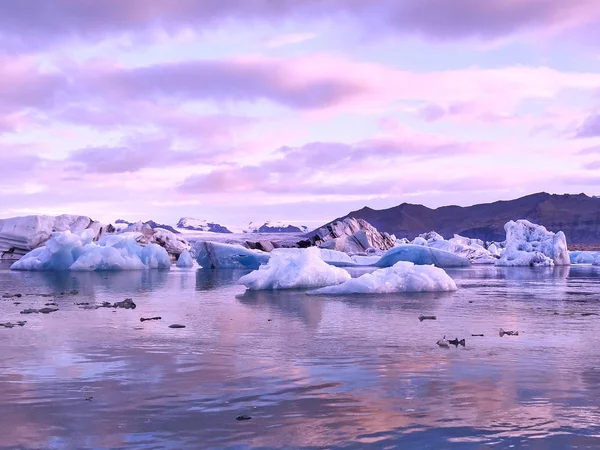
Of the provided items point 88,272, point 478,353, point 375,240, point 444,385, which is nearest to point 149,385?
point 444,385

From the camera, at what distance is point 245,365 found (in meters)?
9.35

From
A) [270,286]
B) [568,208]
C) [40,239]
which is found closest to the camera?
[270,286]

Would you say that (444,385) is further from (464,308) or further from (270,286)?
(270,286)

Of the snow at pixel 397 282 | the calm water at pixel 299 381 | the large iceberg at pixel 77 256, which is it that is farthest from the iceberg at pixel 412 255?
the calm water at pixel 299 381

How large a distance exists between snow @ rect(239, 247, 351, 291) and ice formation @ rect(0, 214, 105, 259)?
3574cm

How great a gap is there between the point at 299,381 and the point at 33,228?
5337 centimetres

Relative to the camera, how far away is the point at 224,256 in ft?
153

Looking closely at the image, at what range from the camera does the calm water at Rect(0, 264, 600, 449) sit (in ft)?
19.8

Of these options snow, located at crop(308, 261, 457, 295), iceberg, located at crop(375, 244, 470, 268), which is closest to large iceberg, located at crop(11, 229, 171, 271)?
iceberg, located at crop(375, 244, 470, 268)

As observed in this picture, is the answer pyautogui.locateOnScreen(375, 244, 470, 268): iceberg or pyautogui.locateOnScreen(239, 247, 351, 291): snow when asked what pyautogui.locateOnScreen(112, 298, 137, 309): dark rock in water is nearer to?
pyautogui.locateOnScreen(239, 247, 351, 291): snow

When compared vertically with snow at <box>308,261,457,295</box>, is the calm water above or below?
below

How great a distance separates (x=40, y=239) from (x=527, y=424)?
56074mm

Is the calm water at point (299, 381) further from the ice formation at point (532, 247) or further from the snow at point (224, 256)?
the ice formation at point (532, 247)

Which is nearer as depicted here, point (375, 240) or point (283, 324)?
point (283, 324)
